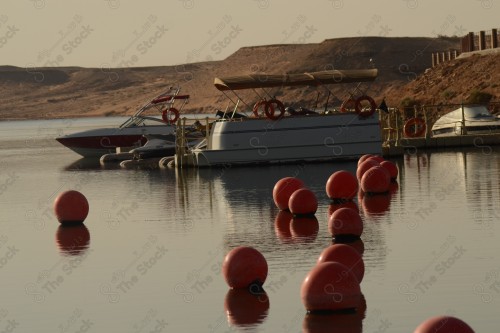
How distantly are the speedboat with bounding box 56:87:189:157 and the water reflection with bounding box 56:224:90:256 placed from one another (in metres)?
27.4

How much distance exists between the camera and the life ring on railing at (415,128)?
50681 mm

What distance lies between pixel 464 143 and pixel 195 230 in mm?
26106

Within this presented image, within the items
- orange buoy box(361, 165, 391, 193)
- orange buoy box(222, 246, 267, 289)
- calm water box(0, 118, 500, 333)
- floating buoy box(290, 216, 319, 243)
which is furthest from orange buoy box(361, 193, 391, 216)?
orange buoy box(222, 246, 267, 289)

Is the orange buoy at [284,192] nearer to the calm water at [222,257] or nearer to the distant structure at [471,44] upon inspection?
the calm water at [222,257]

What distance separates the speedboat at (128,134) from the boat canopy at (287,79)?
453 inches

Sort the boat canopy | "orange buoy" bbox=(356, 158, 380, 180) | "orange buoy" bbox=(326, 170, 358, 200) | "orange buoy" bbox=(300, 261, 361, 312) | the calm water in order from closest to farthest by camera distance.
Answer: "orange buoy" bbox=(300, 261, 361, 312), the calm water, "orange buoy" bbox=(326, 170, 358, 200), "orange buoy" bbox=(356, 158, 380, 180), the boat canopy

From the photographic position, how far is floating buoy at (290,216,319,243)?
22.5 m

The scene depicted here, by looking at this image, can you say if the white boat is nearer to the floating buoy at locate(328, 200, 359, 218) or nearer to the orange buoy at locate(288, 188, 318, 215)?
the floating buoy at locate(328, 200, 359, 218)

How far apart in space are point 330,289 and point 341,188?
44.8 ft

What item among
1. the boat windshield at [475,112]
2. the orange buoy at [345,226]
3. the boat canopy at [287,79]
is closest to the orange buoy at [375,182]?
the orange buoy at [345,226]

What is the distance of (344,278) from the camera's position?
604 inches

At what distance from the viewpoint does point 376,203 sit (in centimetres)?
2859

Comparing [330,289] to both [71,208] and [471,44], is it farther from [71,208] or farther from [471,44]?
[471,44]

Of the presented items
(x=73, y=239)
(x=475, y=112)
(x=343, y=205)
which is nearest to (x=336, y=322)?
(x=73, y=239)
